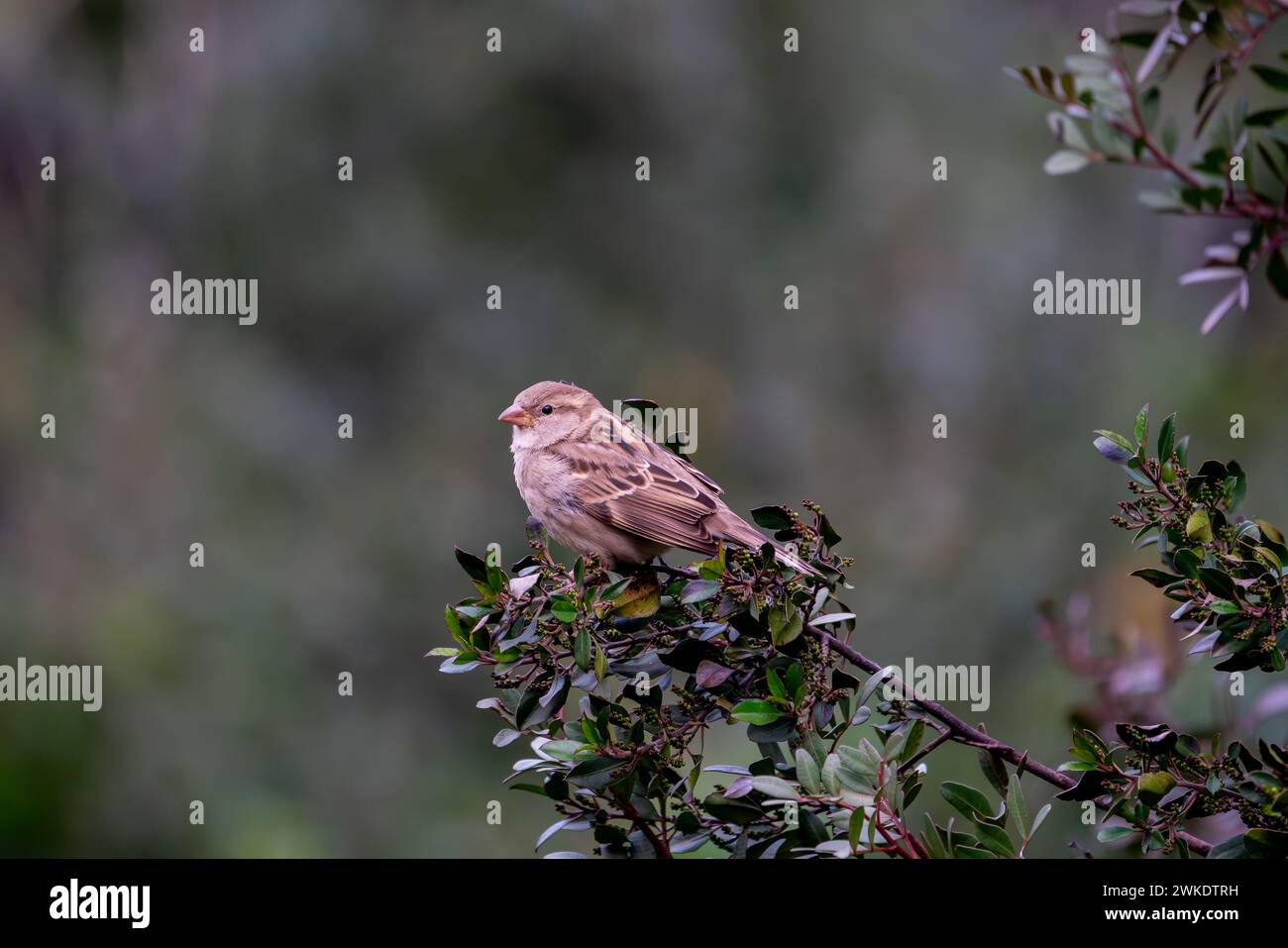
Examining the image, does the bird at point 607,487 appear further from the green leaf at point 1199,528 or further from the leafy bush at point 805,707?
the green leaf at point 1199,528

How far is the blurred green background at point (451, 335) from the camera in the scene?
9602mm

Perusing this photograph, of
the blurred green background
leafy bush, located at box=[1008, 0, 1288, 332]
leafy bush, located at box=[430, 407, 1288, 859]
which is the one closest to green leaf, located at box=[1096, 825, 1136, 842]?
leafy bush, located at box=[430, 407, 1288, 859]

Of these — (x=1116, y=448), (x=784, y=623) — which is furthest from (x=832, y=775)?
(x=1116, y=448)

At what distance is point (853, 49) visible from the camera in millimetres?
11422

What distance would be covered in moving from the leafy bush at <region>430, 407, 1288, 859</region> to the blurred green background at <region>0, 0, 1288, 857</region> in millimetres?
5591

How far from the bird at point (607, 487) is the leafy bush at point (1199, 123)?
236cm

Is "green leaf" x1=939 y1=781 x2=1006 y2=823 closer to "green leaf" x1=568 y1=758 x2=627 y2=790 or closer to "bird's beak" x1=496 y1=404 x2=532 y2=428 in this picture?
"green leaf" x1=568 y1=758 x2=627 y2=790

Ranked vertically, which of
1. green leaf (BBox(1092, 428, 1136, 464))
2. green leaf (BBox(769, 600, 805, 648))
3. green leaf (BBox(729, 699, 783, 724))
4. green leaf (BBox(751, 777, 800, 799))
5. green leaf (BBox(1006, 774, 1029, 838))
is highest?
green leaf (BBox(1092, 428, 1136, 464))

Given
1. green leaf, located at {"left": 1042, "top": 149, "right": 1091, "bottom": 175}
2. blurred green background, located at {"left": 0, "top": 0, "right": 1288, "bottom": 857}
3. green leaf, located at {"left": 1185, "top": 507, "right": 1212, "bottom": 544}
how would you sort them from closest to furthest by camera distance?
1. green leaf, located at {"left": 1042, "top": 149, "right": 1091, "bottom": 175}
2. green leaf, located at {"left": 1185, "top": 507, "right": 1212, "bottom": 544}
3. blurred green background, located at {"left": 0, "top": 0, "right": 1288, "bottom": 857}

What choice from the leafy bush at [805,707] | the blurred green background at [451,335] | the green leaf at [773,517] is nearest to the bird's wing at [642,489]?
the green leaf at [773,517]

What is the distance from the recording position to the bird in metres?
5.35

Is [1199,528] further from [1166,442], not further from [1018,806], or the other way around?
[1018,806]

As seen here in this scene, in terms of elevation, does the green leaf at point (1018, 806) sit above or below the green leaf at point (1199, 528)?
below
